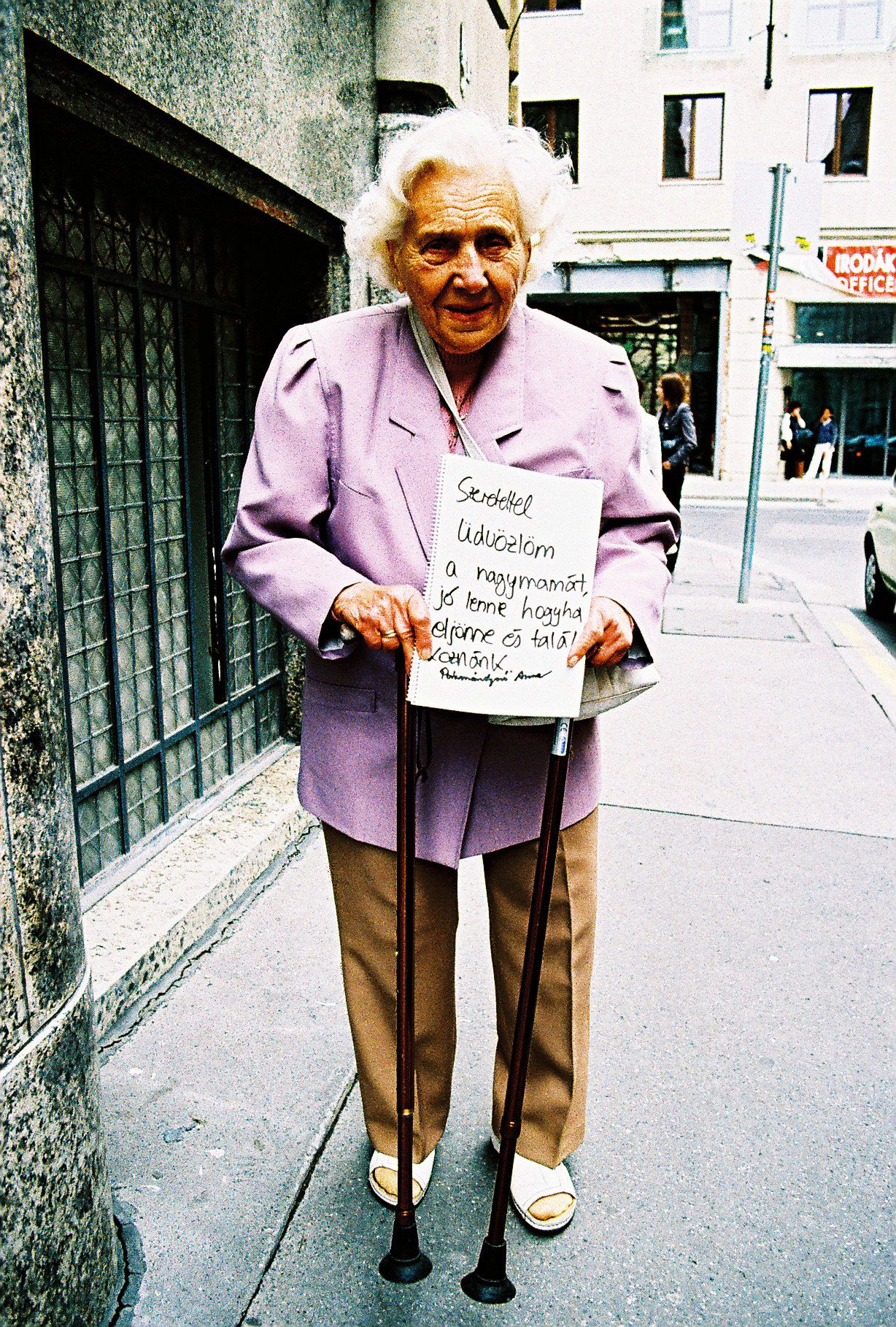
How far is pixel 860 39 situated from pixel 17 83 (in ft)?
77.2

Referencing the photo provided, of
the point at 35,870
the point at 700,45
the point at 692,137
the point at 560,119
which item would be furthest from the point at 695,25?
the point at 35,870

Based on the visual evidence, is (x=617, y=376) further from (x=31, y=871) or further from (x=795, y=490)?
(x=795, y=490)

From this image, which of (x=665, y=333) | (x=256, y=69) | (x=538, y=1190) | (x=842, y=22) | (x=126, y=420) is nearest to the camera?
(x=538, y=1190)

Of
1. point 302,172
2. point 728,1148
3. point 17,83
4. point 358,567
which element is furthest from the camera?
point 302,172

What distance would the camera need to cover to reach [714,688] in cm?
640

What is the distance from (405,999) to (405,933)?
0.38 ft

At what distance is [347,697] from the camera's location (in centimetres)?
207

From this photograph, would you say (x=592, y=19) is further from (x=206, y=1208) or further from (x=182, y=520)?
(x=206, y=1208)

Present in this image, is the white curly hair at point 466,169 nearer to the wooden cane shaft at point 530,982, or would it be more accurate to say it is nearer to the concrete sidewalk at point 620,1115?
the wooden cane shaft at point 530,982

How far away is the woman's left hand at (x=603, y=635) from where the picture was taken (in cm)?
188

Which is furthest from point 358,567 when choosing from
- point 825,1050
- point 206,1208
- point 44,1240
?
point 825,1050

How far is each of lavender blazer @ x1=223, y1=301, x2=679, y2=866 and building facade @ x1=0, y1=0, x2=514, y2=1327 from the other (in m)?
0.41

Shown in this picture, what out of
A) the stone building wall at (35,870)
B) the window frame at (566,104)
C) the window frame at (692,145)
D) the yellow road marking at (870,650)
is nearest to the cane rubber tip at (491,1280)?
the stone building wall at (35,870)

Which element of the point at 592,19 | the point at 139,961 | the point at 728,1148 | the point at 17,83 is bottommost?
the point at 728,1148
